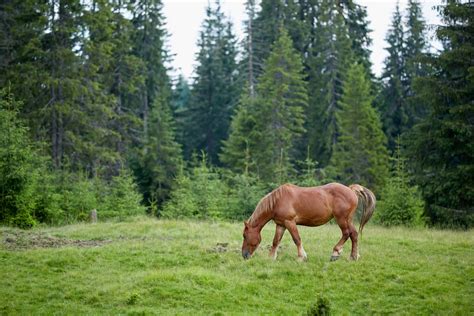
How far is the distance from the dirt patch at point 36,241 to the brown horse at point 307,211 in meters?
4.72

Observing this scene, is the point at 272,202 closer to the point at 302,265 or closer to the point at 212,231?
the point at 302,265

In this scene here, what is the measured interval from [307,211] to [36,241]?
750cm

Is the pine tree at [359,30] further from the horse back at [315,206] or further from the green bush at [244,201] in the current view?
the horse back at [315,206]

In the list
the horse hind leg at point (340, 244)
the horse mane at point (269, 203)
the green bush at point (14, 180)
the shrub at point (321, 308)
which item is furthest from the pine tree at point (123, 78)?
the shrub at point (321, 308)

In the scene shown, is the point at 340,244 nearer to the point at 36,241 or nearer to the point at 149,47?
the point at 36,241

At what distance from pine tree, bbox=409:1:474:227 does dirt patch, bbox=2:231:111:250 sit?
45.0 feet

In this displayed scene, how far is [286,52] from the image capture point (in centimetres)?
3816

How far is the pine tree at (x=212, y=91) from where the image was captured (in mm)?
50125

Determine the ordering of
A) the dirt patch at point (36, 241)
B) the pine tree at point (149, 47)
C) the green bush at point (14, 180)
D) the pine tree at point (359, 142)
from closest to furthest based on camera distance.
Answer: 1. the dirt patch at point (36, 241)
2. the green bush at point (14, 180)
3. the pine tree at point (359, 142)
4. the pine tree at point (149, 47)

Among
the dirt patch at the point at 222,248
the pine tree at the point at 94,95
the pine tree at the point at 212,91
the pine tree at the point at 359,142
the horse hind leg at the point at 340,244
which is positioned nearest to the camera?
the horse hind leg at the point at 340,244

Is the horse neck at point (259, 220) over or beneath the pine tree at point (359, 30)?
beneath

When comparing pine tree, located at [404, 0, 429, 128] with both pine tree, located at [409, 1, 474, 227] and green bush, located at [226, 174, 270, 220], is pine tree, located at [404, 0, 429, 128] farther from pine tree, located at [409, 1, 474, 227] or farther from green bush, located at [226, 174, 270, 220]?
green bush, located at [226, 174, 270, 220]

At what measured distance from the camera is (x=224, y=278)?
1074 centimetres

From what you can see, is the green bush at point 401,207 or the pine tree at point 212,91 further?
the pine tree at point 212,91
